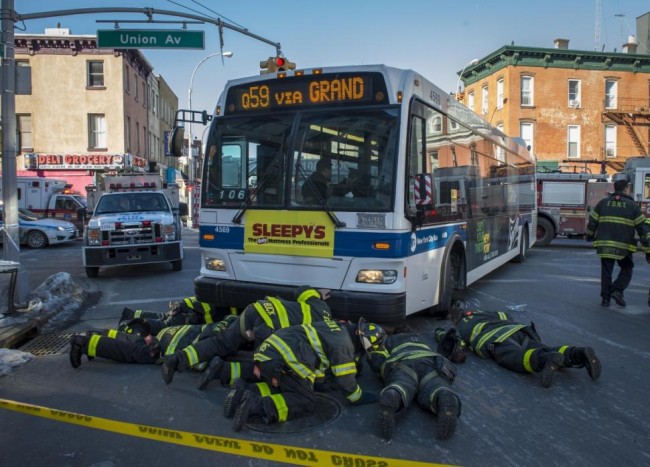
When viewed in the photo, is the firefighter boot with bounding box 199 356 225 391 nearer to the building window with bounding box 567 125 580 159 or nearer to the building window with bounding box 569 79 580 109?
the building window with bounding box 567 125 580 159

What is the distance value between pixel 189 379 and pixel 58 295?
15.2 feet

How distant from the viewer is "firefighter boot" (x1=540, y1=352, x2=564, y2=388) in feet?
15.3

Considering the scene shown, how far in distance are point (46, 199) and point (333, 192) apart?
21522 mm

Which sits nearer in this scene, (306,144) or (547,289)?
(306,144)

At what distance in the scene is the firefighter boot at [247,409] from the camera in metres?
3.79

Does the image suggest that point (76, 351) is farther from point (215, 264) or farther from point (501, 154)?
point (501, 154)

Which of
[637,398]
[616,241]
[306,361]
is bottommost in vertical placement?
[637,398]

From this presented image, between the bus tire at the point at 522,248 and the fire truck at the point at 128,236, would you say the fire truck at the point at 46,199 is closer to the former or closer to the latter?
the fire truck at the point at 128,236

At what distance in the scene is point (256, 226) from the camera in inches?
241

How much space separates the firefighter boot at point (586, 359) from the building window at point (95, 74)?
3212 cm

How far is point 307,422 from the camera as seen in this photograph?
399 cm

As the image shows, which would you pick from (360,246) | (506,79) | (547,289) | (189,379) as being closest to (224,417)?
(189,379)

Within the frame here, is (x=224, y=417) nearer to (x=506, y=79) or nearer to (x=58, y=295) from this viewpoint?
(x=58, y=295)

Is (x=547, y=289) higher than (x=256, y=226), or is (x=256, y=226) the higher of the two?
(x=256, y=226)
